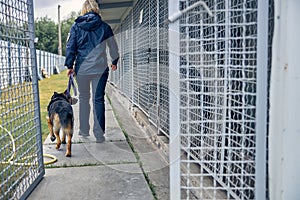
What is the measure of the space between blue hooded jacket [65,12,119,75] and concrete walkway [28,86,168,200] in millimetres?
952

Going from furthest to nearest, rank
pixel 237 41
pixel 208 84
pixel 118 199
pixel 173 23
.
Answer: pixel 118 199, pixel 208 84, pixel 237 41, pixel 173 23


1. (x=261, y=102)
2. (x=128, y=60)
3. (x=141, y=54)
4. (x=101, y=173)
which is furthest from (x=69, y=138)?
(x=128, y=60)

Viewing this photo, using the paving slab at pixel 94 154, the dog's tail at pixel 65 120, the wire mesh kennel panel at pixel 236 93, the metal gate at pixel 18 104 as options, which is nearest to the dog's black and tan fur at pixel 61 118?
the dog's tail at pixel 65 120

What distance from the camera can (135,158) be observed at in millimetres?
3377

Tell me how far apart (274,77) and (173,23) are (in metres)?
0.50

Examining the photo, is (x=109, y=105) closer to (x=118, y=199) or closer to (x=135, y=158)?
(x=135, y=158)

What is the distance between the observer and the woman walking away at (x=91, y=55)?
3.82 meters

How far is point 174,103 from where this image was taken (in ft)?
4.96

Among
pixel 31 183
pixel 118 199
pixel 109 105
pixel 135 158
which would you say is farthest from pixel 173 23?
pixel 109 105

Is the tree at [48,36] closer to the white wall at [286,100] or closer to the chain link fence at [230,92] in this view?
the chain link fence at [230,92]

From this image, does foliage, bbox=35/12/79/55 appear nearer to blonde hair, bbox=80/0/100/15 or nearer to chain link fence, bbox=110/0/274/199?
blonde hair, bbox=80/0/100/15

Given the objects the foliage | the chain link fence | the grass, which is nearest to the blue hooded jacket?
the grass

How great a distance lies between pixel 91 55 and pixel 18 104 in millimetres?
1566

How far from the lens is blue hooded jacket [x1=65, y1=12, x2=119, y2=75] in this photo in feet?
12.5
